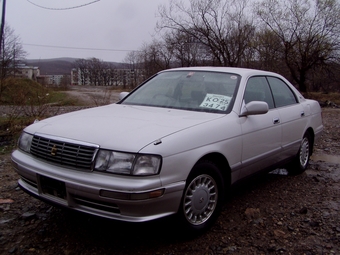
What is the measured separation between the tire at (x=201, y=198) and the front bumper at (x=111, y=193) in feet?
0.65

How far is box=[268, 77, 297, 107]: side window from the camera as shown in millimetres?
4270

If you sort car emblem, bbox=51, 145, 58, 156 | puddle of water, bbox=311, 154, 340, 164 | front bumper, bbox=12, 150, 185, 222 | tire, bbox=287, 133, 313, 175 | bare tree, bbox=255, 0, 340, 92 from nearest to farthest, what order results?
1. front bumper, bbox=12, 150, 185, 222
2. car emblem, bbox=51, 145, 58, 156
3. tire, bbox=287, 133, 313, 175
4. puddle of water, bbox=311, 154, 340, 164
5. bare tree, bbox=255, 0, 340, 92

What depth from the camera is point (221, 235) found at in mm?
2977

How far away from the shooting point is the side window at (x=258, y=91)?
3.72m

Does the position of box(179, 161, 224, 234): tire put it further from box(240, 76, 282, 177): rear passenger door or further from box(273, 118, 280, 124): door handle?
box(273, 118, 280, 124): door handle

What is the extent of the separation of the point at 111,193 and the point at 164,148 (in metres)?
0.50

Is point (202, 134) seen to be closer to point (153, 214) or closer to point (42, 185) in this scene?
point (153, 214)

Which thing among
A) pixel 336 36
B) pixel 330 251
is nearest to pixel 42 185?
pixel 330 251

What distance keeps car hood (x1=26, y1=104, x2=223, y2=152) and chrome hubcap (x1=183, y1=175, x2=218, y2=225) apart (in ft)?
1.65

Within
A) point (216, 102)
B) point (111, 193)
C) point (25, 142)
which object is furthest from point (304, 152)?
point (25, 142)

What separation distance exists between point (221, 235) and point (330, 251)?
895mm

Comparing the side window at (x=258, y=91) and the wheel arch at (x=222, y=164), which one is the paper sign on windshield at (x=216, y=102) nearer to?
the side window at (x=258, y=91)

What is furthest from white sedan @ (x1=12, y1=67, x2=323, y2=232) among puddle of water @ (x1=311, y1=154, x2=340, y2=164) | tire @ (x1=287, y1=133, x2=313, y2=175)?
puddle of water @ (x1=311, y1=154, x2=340, y2=164)

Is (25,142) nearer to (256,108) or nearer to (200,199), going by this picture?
(200,199)
